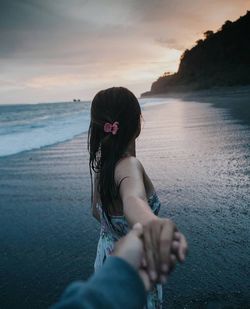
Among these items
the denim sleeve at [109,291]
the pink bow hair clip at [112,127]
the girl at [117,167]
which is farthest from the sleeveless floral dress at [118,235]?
the denim sleeve at [109,291]

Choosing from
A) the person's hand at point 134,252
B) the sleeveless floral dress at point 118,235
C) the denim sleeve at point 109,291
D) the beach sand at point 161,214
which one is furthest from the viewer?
the beach sand at point 161,214

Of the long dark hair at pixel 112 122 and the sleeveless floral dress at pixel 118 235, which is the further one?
the sleeveless floral dress at pixel 118 235

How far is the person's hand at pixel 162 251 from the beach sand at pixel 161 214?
1989 millimetres

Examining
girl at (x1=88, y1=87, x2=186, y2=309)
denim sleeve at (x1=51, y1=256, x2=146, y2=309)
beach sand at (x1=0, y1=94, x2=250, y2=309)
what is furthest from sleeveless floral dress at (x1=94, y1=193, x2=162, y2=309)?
denim sleeve at (x1=51, y1=256, x2=146, y2=309)

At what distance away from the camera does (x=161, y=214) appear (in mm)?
4527

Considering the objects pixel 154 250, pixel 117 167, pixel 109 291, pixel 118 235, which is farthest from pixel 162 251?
pixel 118 235

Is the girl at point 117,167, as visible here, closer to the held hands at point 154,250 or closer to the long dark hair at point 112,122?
the long dark hair at point 112,122

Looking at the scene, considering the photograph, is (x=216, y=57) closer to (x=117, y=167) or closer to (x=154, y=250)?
(x=117, y=167)

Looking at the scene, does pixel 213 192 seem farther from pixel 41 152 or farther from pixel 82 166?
pixel 41 152

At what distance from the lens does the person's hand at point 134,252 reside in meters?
0.89

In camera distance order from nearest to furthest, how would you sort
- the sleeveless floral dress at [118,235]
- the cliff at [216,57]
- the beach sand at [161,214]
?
the sleeveless floral dress at [118,235], the beach sand at [161,214], the cliff at [216,57]

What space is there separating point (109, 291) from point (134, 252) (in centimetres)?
18

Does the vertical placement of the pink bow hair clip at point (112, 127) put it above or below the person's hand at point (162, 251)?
above

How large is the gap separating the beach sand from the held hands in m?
1.99
